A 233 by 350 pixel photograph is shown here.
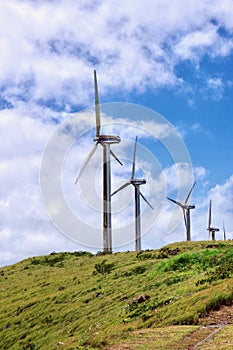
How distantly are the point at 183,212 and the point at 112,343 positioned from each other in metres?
68.9

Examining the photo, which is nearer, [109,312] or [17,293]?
[109,312]

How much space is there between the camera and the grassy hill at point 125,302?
21.4m

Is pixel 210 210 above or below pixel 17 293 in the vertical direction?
above

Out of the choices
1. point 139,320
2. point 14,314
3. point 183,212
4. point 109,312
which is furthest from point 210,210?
point 139,320

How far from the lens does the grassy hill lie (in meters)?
21.4

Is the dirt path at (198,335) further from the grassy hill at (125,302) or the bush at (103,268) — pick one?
the bush at (103,268)

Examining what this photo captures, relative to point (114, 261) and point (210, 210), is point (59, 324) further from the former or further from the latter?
point (210, 210)

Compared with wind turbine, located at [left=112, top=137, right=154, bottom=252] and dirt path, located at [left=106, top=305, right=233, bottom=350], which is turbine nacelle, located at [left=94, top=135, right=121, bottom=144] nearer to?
wind turbine, located at [left=112, top=137, right=154, bottom=252]

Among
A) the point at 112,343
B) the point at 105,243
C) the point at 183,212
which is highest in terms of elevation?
the point at 183,212

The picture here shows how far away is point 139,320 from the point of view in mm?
26000

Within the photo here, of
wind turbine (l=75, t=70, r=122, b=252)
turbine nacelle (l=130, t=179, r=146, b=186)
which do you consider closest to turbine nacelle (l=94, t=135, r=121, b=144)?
wind turbine (l=75, t=70, r=122, b=252)

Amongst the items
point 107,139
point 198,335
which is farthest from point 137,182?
point 198,335

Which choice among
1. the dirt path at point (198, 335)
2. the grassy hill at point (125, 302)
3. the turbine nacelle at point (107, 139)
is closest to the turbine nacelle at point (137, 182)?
the turbine nacelle at point (107, 139)

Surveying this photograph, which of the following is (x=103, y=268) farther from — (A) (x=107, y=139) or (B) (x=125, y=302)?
(A) (x=107, y=139)
